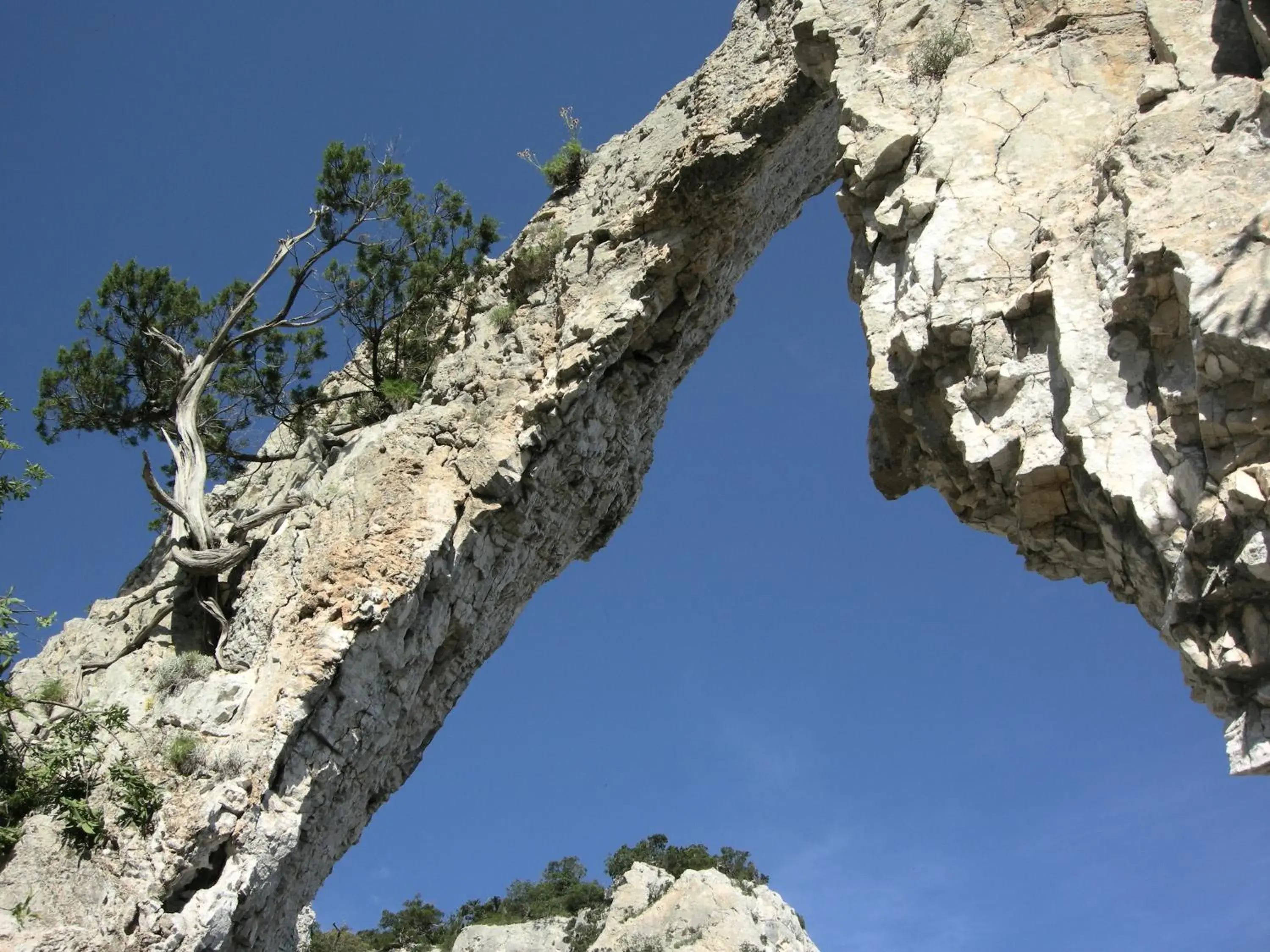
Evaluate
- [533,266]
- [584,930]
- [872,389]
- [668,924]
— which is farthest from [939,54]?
[584,930]

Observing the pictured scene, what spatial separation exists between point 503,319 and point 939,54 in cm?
723

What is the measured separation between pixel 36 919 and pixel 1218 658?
417 inches

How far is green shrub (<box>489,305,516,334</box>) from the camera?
52.9 ft

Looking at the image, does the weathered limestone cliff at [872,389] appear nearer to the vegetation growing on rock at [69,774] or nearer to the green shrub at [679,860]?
the vegetation growing on rock at [69,774]

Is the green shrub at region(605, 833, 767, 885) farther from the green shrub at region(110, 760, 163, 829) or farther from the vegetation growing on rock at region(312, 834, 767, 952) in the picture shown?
the green shrub at region(110, 760, 163, 829)

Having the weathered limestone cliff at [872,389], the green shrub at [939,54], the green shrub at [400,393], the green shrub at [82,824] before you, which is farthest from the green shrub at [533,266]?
the green shrub at [82,824]

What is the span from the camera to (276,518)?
1461 centimetres

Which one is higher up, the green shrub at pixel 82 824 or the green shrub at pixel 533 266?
the green shrub at pixel 533 266

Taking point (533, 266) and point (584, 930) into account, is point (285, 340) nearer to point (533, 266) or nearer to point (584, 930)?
point (533, 266)

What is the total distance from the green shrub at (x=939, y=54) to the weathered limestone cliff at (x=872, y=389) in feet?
0.29

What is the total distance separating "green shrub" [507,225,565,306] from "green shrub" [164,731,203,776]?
772 centimetres

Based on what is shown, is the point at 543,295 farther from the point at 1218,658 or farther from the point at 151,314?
the point at 1218,658

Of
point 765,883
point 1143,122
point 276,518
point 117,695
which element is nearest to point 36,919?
point 117,695

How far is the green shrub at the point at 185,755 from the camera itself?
1179 cm
